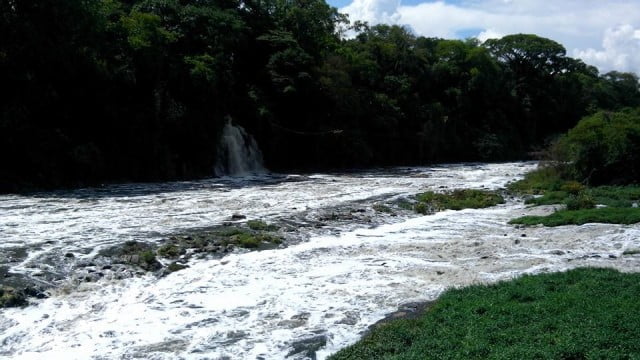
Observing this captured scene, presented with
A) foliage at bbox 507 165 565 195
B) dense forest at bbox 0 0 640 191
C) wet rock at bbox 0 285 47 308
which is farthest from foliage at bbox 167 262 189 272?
foliage at bbox 507 165 565 195

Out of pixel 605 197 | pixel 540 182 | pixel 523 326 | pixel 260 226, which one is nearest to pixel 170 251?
pixel 260 226

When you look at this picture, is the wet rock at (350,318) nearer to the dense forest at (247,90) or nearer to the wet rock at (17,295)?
the wet rock at (17,295)

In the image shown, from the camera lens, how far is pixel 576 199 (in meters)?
21.5

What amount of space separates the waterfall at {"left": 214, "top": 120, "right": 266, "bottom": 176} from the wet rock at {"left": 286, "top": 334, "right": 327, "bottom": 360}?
2550cm

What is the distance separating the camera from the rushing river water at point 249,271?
9.29 meters

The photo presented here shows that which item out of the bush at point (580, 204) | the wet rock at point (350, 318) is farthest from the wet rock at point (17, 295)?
the bush at point (580, 204)

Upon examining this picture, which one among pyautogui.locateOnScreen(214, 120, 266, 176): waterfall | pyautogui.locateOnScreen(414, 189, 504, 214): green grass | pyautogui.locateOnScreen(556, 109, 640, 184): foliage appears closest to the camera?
pyautogui.locateOnScreen(414, 189, 504, 214): green grass

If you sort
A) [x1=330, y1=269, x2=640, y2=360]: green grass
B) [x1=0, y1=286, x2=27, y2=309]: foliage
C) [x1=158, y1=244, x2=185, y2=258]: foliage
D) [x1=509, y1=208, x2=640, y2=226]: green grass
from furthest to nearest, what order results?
[x1=509, y1=208, x2=640, y2=226]: green grass < [x1=158, y1=244, x2=185, y2=258]: foliage < [x1=0, y1=286, x2=27, y2=309]: foliage < [x1=330, y1=269, x2=640, y2=360]: green grass

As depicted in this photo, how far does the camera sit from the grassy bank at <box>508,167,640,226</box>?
722 inches

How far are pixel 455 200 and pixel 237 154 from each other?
1596cm

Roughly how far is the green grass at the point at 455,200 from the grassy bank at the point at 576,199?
5.13 ft

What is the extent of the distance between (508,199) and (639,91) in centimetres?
6909

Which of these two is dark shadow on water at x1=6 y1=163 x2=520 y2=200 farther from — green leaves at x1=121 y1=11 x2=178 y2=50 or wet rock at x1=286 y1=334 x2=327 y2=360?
wet rock at x1=286 y1=334 x2=327 y2=360

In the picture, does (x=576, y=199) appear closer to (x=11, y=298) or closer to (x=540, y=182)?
(x=540, y=182)
